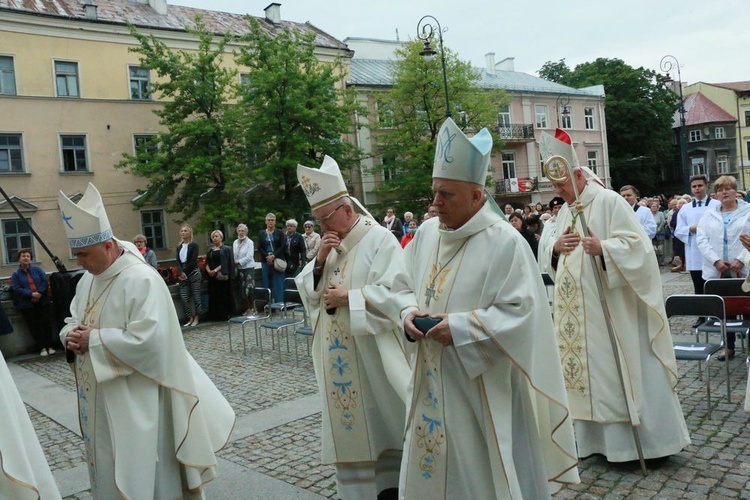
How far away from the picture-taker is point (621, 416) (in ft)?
14.8

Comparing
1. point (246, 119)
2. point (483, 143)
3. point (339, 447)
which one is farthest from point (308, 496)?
point (246, 119)

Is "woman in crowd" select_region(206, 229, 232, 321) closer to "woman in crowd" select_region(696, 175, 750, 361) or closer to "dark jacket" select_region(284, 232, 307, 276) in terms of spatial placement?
"dark jacket" select_region(284, 232, 307, 276)

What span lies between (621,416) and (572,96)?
147 feet

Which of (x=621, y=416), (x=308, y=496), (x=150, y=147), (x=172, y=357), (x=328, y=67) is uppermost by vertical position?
(x=328, y=67)

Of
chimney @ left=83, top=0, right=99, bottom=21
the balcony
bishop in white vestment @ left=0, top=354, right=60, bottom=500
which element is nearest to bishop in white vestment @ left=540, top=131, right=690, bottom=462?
bishop in white vestment @ left=0, top=354, right=60, bottom=500

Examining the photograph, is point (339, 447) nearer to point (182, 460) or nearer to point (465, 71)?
point (182, 460)

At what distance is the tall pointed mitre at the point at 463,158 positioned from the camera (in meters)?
3.11

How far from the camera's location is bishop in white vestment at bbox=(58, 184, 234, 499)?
3.70 meters

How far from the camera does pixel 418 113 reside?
3322cm

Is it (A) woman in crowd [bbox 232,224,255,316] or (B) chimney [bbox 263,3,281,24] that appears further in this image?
(B) chimney [bbox 263,3,281,24]

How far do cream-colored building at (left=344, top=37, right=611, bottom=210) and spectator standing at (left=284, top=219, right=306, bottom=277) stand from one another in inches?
856

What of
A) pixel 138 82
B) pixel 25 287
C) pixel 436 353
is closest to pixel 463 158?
pixel 436 353

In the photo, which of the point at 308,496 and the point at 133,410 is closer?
the point at 133,410

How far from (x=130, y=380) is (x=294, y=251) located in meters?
9.13
